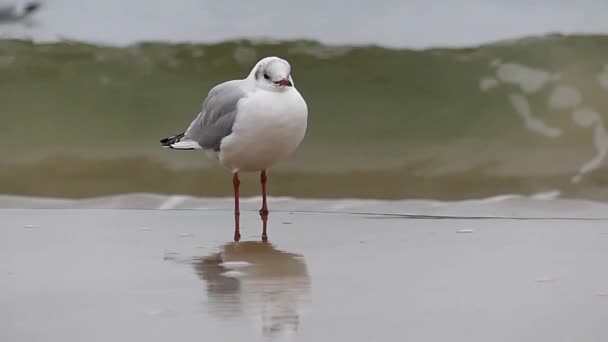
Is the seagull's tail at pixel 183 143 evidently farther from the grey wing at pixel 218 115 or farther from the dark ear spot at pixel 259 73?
the dark ear spot at pixel 259 73

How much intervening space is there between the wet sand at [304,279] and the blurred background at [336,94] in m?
1.62

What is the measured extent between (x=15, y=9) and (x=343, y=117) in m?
3.97

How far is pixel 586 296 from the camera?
4.78 meters

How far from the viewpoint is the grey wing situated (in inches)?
277

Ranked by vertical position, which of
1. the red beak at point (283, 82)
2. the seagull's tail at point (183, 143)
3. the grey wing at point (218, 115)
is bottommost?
the seagull's tail at point (183, 143)

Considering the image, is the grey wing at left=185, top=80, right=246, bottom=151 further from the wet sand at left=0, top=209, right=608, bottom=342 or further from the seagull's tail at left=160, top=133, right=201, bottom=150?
the wet sand at left=0, top=209, right=608, bottom=342

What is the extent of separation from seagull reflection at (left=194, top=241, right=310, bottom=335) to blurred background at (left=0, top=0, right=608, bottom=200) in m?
2.97

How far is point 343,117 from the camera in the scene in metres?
10.9

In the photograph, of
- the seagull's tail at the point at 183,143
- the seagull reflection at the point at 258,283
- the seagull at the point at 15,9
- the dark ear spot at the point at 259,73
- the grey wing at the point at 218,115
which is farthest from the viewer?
the seagull at the point at 15,9

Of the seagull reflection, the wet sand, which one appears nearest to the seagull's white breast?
the wet sand

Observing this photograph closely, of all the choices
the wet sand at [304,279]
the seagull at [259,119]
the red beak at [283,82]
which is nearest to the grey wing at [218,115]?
the seagull at [259,119]

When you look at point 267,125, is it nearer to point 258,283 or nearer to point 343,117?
point 258,283

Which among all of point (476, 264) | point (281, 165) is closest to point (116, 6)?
point (281, 165)

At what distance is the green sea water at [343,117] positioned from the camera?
921 centimetres
